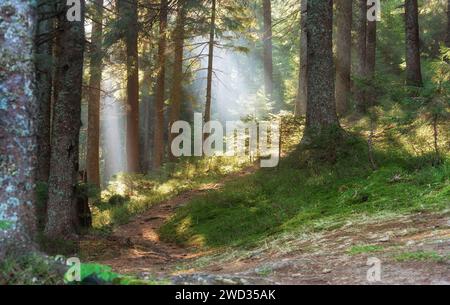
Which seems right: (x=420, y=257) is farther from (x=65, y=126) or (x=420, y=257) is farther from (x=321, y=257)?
(x=65, y=126)

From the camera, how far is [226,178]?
1781 cm

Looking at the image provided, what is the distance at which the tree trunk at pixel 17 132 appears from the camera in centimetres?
449

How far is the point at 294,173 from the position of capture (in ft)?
41.2

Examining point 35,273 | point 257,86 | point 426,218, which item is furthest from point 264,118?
point 257,86

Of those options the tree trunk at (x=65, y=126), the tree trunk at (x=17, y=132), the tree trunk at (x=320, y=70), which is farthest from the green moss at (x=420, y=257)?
the tree trunk at (x=320, y=70)

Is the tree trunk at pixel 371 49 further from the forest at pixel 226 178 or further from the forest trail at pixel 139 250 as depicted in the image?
the forest trail at pixel 139 250

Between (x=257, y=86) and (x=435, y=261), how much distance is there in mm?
42354

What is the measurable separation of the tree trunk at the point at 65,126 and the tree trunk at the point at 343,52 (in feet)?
45.2

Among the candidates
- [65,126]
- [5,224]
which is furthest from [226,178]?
[5,224]

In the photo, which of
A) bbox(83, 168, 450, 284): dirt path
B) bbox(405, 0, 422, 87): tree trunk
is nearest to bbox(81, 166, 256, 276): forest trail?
bbox(83, 168, 450, 284): dirt path

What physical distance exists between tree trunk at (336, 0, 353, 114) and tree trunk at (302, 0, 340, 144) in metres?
8.73

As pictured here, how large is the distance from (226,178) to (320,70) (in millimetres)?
6219

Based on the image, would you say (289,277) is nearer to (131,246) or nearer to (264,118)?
(131,246)

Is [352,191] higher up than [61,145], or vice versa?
[61,145]
